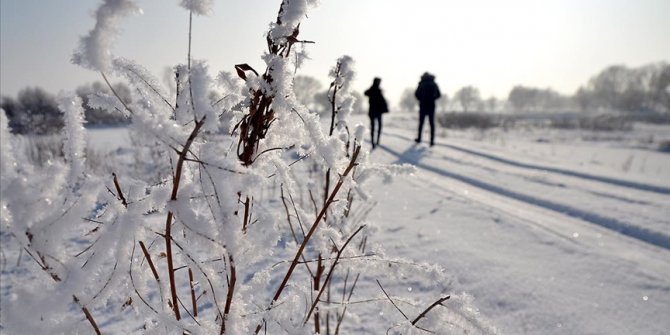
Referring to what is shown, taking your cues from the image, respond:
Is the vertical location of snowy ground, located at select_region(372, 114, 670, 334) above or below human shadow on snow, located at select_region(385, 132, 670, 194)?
below

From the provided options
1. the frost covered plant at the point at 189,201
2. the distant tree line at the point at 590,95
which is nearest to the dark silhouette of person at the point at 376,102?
the frost covered plant at the point at 189,201

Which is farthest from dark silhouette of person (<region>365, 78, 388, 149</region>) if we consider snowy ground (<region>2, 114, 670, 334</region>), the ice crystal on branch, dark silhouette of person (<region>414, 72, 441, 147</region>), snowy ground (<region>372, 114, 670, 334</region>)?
the ice crystal on branch

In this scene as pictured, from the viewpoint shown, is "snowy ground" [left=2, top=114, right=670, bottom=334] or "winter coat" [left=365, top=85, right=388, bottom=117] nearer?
"snowy ground" [left=2, top=114, right=670, bottom=334]

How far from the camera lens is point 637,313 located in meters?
1.91

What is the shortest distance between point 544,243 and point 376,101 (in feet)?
26.8

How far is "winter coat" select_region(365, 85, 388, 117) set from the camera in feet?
34.7

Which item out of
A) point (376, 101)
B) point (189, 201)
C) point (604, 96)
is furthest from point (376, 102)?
point (604, 96)

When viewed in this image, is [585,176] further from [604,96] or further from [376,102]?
[604,96]

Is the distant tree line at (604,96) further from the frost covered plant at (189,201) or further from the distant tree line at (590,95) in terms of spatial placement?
the frost covered plant at (189,201)

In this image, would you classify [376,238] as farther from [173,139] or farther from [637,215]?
[637,215]

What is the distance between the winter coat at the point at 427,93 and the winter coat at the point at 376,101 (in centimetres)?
108

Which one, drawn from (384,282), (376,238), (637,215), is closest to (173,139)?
(384,282)

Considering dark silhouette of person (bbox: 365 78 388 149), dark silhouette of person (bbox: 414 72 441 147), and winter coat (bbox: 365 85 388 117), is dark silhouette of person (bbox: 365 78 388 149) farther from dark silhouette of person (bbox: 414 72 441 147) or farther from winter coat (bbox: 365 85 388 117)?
dark silhouette of person (bbox: 414 72 441 147)

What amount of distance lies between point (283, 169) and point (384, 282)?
1631 millimetres
